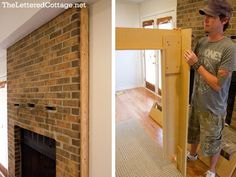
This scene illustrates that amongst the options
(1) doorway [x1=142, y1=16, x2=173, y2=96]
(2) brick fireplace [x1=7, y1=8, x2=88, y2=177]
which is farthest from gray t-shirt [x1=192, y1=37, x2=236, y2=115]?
(2) brick fireplace [x1=7, y1=8, x2=88, y2=177]

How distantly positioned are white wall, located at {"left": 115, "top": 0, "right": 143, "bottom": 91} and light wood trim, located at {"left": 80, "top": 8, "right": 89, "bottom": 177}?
0.25 metres

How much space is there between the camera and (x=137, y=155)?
1.63m

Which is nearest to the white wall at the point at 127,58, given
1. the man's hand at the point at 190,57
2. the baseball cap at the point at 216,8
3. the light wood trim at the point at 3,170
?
the man's hand at the point at 190,57

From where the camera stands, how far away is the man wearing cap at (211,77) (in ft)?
4.79

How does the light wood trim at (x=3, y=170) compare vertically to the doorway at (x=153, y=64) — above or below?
below

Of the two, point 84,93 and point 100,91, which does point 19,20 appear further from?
point 100,91

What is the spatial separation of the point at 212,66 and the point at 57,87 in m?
1.06

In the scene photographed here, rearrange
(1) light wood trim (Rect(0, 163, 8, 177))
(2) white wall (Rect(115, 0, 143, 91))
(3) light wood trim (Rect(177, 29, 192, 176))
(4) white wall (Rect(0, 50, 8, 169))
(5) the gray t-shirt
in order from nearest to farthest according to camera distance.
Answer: (2) white wall (Rect(115, 0, 143, 91)) → (5) the gray t-shirt → (3) light wood trim (Rect(177, 29, 192, 176)) → (4) white wall (Rect(0, 50, 8, 169)) → (1) light wood trim (Rect(0, 163, 8, 177))

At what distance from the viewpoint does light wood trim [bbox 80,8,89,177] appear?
1446 millimetres

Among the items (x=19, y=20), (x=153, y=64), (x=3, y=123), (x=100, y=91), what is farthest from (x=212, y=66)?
(x=3, y=123)

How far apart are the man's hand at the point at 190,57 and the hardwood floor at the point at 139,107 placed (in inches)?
12.0

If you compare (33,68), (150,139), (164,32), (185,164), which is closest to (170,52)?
(164,32)

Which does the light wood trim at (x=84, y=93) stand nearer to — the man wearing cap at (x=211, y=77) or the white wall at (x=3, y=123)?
the man wearing cap at (x=211, y=77)

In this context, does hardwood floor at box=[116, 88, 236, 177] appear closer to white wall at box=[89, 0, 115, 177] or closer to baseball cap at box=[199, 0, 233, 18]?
white wall at box=[89, 0, 115, 177]
